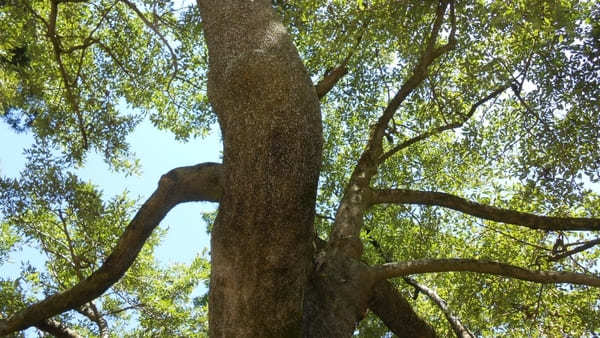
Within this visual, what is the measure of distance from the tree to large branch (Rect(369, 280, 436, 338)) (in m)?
0.02

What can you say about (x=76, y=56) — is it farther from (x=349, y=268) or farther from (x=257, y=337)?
(x=257, y=337)

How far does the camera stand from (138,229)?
3561 mm

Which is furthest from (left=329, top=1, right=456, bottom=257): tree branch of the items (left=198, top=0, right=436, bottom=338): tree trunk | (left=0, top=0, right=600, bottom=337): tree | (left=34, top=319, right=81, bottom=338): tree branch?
(left=34, top=319, right=81, bottom=338): tree branch

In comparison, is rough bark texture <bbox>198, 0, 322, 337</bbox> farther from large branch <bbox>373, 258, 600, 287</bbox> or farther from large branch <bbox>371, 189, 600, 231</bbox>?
large branch <bbox>371, 189, 600, 231</bbox>

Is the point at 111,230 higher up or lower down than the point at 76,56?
lower down

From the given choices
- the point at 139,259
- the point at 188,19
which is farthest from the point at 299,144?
the point at 139,259

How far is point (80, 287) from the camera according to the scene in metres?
3.61

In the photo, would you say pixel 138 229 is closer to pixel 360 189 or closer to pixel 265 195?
pixel 265 195

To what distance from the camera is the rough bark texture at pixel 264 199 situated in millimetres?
2787

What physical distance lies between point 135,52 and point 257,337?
24.7ft

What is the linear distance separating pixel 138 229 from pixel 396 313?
2.38 meters

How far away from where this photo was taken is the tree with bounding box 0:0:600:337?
2.95 metres

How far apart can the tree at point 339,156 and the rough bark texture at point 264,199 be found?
0.03ft

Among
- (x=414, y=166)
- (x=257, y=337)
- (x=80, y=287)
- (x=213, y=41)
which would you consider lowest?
(x=257, y=337)
